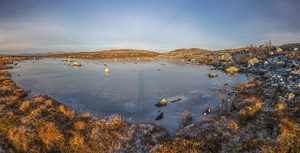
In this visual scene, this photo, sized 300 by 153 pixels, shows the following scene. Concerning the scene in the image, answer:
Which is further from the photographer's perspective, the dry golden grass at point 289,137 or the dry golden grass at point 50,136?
the dry golden grass at point 50,136

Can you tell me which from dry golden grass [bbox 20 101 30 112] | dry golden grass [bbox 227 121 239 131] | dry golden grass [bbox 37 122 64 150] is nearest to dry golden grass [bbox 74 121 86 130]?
dry golden grass [bbox 37 122 64 150]

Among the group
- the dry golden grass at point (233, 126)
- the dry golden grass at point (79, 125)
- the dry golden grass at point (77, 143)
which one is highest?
the dry golden grass at point (233, 126)

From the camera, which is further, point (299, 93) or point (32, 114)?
point (299, 93)

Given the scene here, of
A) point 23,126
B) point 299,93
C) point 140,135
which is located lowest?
point 140,135

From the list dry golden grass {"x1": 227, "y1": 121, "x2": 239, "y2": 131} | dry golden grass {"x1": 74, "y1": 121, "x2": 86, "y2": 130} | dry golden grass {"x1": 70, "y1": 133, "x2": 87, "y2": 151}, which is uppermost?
dry golden grass {"x1": 227, "y1": 121, "x2": 239, "y2": 131}

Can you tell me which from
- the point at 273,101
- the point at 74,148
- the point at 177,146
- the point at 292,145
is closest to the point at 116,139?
the point at 74,148

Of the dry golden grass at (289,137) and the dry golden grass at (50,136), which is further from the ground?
the dry golden grass at (289,137)

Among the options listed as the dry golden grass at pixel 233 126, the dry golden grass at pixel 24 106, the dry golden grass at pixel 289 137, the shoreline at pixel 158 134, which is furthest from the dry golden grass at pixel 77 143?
the dry golden grass at pixel 289 137

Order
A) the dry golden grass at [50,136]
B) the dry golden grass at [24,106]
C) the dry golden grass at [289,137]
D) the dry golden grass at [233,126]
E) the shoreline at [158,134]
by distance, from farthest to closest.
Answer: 1. the dry golden grass at [24,106]
2. the dry golden grass at [233,126]
3. the dry golden grass at [50,136]
4. the shoreline at [158,134]
5. the dry golden grass at [289,137]

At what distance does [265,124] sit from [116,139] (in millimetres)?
6930

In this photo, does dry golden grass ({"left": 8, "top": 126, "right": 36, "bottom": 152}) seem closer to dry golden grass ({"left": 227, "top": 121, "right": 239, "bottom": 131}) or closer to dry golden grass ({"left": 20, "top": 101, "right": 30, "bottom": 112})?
dry golden grass ({"left": 20, "top": 101, "right": 30, "bottom": 112})

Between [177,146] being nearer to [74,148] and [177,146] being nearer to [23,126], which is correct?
[74,148]

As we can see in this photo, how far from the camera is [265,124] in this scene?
5.95 m

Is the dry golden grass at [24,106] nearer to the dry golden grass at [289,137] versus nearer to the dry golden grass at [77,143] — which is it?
the dry golden grass at [77,143]
